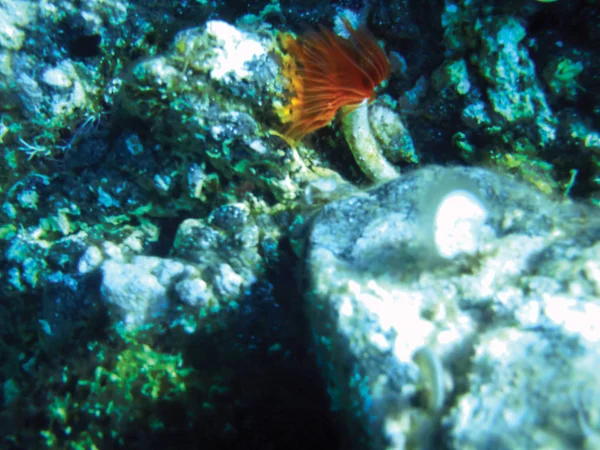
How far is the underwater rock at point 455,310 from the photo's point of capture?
1.21m

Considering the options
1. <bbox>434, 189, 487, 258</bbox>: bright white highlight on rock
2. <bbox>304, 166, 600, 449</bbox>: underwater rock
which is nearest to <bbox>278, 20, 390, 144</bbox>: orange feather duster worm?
<bbox>304, 166, 600, 449</bbox>: underwater rock

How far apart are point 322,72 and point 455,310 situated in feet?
5.19

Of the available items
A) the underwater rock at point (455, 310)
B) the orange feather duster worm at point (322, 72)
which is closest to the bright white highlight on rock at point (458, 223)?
the underwater rock at point (455, 310)

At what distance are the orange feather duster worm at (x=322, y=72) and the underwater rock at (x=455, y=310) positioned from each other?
668 millimetres

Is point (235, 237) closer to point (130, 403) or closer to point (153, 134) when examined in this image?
point (153, 134)

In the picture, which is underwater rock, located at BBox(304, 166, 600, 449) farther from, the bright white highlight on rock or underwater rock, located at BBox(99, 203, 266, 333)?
underwater rock, located at BBox(99, 203, 266, 333)

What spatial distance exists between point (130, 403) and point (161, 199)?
4.20 feet

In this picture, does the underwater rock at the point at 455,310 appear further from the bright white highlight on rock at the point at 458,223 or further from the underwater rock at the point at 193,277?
the underwater rock at the point at 193,277

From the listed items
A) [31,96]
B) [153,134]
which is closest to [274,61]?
[153,134]

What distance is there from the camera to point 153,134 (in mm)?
2469

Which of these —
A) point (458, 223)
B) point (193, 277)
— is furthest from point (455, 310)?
point (193, 277)

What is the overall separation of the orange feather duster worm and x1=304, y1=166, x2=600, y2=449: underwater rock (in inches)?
26.3

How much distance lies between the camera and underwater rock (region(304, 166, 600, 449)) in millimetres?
1212

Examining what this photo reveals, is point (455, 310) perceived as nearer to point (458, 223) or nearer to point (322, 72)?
point (458, 223)
